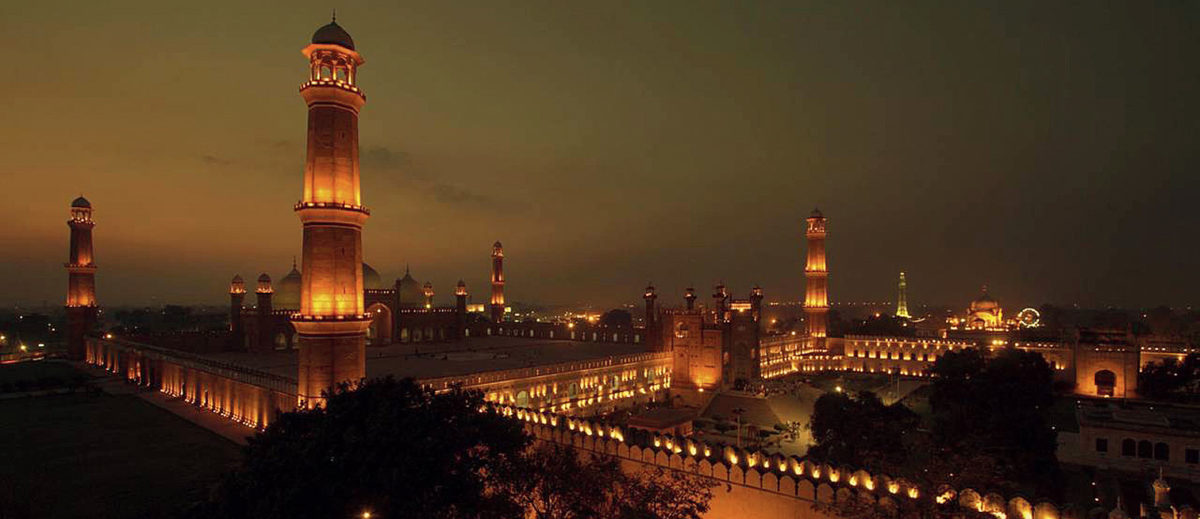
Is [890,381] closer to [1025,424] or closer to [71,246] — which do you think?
[1025,424]

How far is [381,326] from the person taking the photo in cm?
6100

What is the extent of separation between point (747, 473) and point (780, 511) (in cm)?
126

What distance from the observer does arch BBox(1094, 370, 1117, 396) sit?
51.8 meters

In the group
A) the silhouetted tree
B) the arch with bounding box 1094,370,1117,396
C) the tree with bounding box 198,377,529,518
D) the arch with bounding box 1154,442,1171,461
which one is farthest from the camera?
the arch with bounding box 1094,370,1117,396

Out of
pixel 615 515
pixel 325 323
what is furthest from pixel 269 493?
pixel 325 323

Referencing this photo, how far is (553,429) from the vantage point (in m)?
Result: 23.3

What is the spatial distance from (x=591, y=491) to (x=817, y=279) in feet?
209

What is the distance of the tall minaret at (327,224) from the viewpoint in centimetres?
2834

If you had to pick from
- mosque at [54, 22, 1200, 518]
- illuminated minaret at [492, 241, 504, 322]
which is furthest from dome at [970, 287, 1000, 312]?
illuminated minaret at [492, 241, 504, 322]

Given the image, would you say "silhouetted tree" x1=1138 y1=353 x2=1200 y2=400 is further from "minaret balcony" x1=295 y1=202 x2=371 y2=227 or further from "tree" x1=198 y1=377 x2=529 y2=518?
"minaret balcony" x1=295 y1=202 x2=371 y2=227

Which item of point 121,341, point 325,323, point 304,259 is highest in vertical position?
point 304,259

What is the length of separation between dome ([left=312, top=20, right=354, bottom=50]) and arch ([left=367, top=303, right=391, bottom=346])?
35462mm

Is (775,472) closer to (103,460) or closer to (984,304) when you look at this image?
(103,460)

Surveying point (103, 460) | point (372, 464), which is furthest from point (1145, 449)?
point (103, 460)
